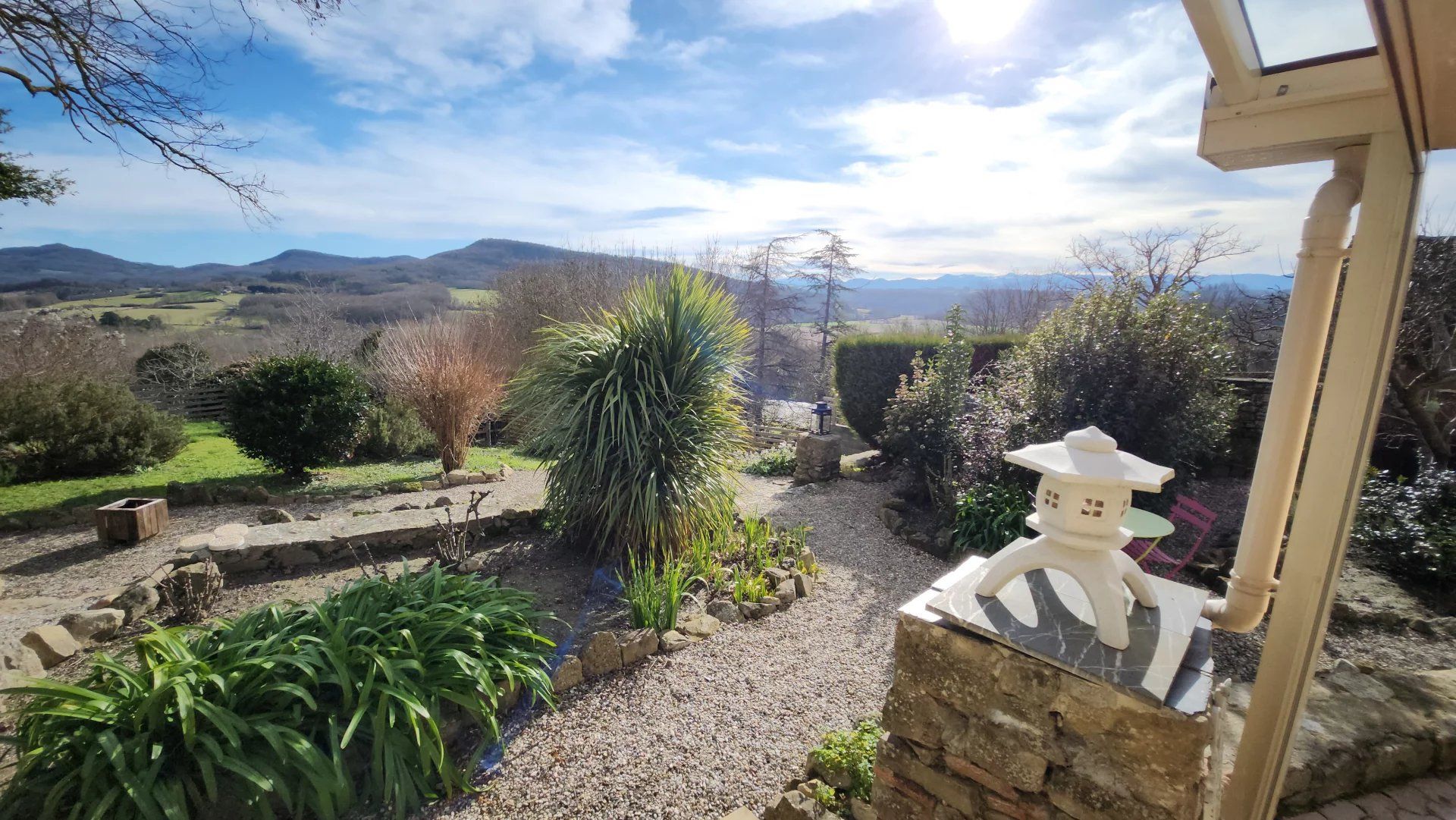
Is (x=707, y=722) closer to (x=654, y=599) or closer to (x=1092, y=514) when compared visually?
(x=654, y=599)

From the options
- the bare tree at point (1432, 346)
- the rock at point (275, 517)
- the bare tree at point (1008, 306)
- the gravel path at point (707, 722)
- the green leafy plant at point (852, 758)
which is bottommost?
the rock at point (275, 517)

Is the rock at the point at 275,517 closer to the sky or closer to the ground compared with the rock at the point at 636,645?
closer to the ground

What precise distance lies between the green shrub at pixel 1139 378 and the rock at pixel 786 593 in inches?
106

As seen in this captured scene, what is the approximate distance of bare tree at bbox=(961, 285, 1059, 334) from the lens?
20.4 m

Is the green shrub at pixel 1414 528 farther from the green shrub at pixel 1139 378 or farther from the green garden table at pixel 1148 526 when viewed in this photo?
the green garden table at pixel 1148 526

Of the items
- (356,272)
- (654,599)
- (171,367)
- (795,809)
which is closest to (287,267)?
(356,272)

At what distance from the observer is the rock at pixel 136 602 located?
3354 millimetres

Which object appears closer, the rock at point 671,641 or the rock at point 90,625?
the rock at point 90,625

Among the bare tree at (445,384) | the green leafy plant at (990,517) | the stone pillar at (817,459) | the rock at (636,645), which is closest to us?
the rock at (636,645)

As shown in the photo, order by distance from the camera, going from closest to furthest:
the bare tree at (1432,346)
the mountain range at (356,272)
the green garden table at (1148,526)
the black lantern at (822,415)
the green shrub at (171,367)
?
the green garden table at (1148,526)
the bare tree at (1432,346)
the black lantern at (822,415)
the green shrub at (171,367)
the mountain range at (356,272)

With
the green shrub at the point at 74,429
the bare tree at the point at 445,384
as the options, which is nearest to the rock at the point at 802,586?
the bare tree at the point at 445,384

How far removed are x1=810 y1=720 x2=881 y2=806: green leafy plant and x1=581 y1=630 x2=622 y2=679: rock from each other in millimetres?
1190

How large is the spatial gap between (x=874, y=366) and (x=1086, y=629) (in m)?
7.16

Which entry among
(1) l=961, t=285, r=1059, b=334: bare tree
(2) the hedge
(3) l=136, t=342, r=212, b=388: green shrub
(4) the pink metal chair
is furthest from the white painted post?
(1) l=961, t=285, r=1059, b=334: bare tree
